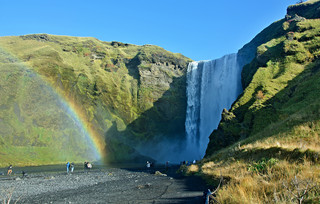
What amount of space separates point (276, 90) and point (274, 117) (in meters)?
9.83

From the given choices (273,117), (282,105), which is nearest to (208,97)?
(282,105)

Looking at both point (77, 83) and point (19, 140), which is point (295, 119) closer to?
point (19, 140)

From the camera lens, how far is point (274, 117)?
30688 millimetres

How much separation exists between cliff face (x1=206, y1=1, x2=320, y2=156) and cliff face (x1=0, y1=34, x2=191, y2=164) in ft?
128

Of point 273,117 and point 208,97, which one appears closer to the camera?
point 273,117

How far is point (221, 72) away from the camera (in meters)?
70.4

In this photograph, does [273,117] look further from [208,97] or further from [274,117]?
[208,97]

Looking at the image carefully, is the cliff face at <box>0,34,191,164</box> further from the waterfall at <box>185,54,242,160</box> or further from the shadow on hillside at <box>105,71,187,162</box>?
the waterfall at <box>185,54,242,160</box>

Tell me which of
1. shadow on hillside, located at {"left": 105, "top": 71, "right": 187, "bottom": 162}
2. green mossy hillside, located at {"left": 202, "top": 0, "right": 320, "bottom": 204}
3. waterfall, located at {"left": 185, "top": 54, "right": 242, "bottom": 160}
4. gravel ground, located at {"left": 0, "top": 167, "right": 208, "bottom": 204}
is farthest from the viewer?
shadow on hillside, located at {"left": 105, "top": 71, "right": 187, "bottom": 162}

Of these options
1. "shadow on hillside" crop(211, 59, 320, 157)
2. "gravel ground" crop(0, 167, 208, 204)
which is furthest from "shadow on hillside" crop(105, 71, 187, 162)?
"gravel ground" crop(0, 167, 208, 204)

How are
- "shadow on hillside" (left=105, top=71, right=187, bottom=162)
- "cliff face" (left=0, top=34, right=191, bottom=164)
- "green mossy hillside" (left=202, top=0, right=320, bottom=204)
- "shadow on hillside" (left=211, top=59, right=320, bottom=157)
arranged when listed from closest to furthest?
"green mossy hillside" (left=202, top=0, right=320, bottom=204), "shadow on hillside" (left=211, top=59, right=320, bottom=157), "cliff face" (left=0, top=34, right=191, bottom=164), "shadow on hillside" (left=105, top=71, right=187, bottom=162)

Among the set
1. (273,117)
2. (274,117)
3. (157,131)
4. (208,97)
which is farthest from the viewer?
(157,131)

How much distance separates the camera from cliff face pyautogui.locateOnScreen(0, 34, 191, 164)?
212 feet

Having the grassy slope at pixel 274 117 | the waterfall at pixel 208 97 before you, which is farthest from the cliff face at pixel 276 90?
the waterfall at pixel 208 97
